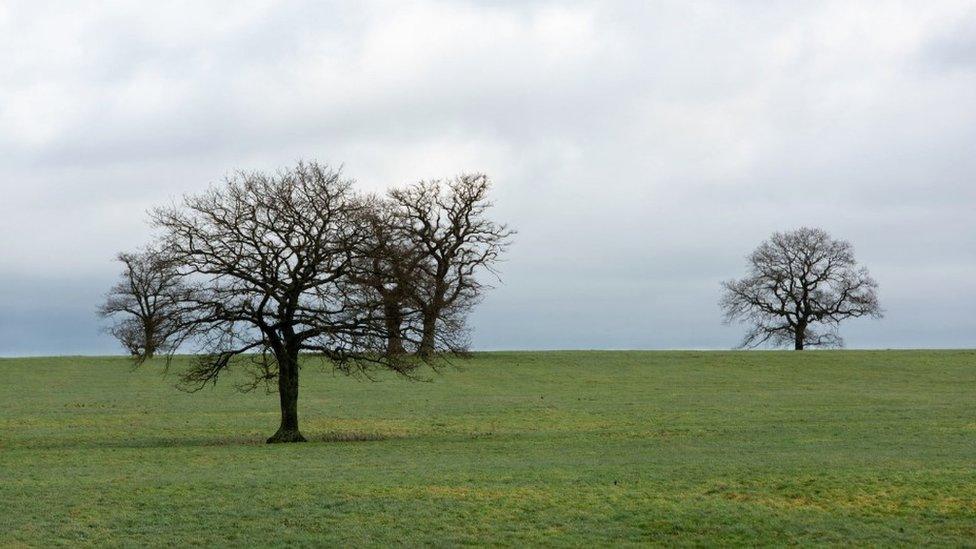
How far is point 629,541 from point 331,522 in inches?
207

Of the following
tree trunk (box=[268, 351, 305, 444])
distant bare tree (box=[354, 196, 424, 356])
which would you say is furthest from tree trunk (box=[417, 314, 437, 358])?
tree trunk (box=[268, 351, 305, 444])

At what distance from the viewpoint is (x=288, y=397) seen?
113 ft

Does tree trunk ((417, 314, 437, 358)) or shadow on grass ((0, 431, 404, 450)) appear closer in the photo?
shadow on grass ((0, 431, 404, 450))

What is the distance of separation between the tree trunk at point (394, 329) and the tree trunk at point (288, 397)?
10.1ft

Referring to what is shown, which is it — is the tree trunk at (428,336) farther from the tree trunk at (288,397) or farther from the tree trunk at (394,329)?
the tree trunk at (288,397)

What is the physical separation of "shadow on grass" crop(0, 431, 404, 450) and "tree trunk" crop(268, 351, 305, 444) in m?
0.58

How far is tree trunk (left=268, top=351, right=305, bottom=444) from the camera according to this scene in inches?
1345

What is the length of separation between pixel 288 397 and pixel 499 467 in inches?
428

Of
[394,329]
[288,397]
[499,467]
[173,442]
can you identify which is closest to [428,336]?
[394,329]

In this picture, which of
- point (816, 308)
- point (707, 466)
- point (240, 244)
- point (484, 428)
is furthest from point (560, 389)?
point (816, 308)

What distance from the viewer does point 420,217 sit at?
241ft

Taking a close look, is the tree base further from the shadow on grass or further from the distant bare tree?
the distant bare tree

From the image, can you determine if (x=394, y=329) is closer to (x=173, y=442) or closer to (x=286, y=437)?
(x=286, y=437)

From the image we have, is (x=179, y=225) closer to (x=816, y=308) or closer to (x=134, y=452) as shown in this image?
(x=134, y=452)
